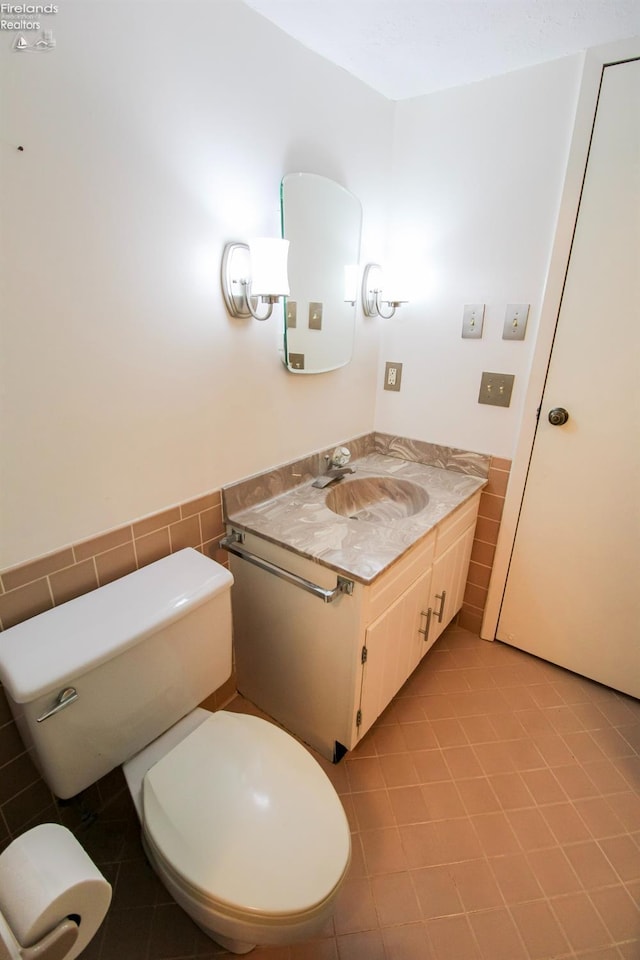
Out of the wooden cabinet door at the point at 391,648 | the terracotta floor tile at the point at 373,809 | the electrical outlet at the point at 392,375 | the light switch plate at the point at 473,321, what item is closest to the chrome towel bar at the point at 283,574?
the wooden cabinet door at the point at 391,648

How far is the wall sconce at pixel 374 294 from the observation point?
5.62 feet

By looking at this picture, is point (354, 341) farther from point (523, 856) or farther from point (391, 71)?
point (523, 856)

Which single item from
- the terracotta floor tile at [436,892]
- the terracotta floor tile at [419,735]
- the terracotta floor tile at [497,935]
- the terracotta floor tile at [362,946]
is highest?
the terracotta floor tile at [419,735]

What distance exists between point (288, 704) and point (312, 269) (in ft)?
4.87

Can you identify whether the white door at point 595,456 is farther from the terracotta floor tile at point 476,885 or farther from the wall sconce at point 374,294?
the terracotta floor tile at point 476,885

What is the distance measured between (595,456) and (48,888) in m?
1.75

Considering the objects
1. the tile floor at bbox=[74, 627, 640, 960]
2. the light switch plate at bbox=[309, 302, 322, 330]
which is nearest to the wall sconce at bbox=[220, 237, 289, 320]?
the light switch plate at bbox=[309, 302, 322, 330]

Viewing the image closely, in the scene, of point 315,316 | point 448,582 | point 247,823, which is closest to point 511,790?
point 448,582

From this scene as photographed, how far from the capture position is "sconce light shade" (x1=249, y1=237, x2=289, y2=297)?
3.75 ft

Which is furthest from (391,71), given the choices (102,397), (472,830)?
(472,830)

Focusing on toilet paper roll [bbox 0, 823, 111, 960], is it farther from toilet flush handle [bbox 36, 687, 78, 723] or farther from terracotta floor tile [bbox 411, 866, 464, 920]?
terracotta floor tile [bbox 411, 866, 464, 920]

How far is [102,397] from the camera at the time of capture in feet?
3.31

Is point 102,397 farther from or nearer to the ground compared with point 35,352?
nearer to the ground

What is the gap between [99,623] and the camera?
36.8 inches
